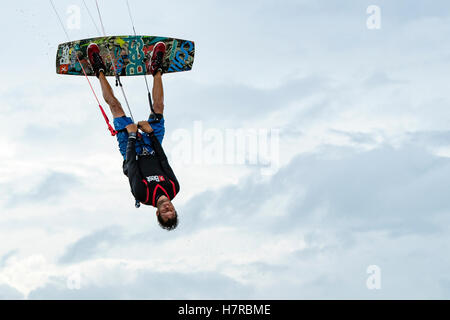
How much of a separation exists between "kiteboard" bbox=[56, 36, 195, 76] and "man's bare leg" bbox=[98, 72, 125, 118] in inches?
43.6

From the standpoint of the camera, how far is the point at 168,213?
9.85 meters

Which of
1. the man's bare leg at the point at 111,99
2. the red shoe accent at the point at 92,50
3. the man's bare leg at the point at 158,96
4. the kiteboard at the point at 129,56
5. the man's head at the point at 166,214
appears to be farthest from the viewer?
the kiteboard at the point at 129,56

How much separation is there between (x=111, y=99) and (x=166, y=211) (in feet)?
7.34

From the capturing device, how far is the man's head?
9852 mm

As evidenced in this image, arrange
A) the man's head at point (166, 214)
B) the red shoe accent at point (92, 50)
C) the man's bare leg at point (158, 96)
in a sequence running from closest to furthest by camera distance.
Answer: the man's head at point (166, 214), the man's bare leg at point (158, 96), the red shoe accent at point (92, 50)

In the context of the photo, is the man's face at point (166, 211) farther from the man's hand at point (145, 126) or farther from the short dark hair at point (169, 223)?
the man's hand at point (145, 126)

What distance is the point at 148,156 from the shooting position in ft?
33.7

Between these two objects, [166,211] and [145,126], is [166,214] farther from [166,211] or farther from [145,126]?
[145,126]

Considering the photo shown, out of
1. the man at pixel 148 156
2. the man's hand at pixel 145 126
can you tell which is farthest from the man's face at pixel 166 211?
the man's hand at pixel 145 126

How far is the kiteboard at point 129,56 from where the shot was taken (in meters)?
11.9

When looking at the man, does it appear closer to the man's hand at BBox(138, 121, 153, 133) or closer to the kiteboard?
the man's hand at BBox(138, 121, 153, 133)
